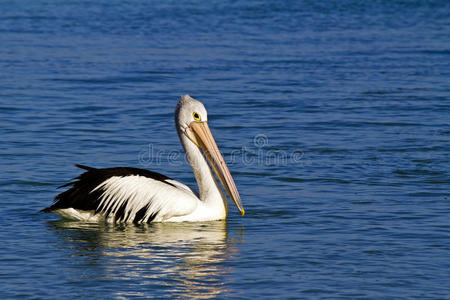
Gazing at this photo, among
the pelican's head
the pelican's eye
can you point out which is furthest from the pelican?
the pelican's eye

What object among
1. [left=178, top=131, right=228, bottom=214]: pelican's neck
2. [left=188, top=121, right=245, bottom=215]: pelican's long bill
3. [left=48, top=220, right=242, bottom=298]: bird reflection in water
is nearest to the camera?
[left=48, top=220, right=242, bottom=298]: bird reflection in water

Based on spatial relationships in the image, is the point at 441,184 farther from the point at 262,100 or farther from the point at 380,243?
the point at 262,100

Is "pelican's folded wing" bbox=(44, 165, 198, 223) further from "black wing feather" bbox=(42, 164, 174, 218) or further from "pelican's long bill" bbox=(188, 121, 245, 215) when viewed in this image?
"pelican's long bill" bbox=(188, 121, 245, 215)

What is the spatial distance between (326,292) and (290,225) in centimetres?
157

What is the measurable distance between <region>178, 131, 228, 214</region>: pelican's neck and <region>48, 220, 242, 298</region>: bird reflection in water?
0.18 m

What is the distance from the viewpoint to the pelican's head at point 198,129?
741 cm

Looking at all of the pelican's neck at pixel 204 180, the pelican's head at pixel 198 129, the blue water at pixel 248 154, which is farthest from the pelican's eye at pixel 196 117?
the blue water at pixel 248 154

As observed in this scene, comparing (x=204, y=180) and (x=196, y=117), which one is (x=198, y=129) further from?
(x=204, y=180)

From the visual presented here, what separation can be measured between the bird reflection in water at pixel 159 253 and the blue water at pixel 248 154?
0.06 feet

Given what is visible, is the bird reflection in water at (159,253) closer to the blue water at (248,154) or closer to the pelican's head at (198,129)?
the blue water at (248,154)

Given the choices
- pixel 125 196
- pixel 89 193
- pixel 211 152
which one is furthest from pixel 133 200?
pixel 211 152

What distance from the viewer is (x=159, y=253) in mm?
6148

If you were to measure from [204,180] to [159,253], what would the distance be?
1.28m

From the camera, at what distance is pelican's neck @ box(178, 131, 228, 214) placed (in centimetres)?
719
